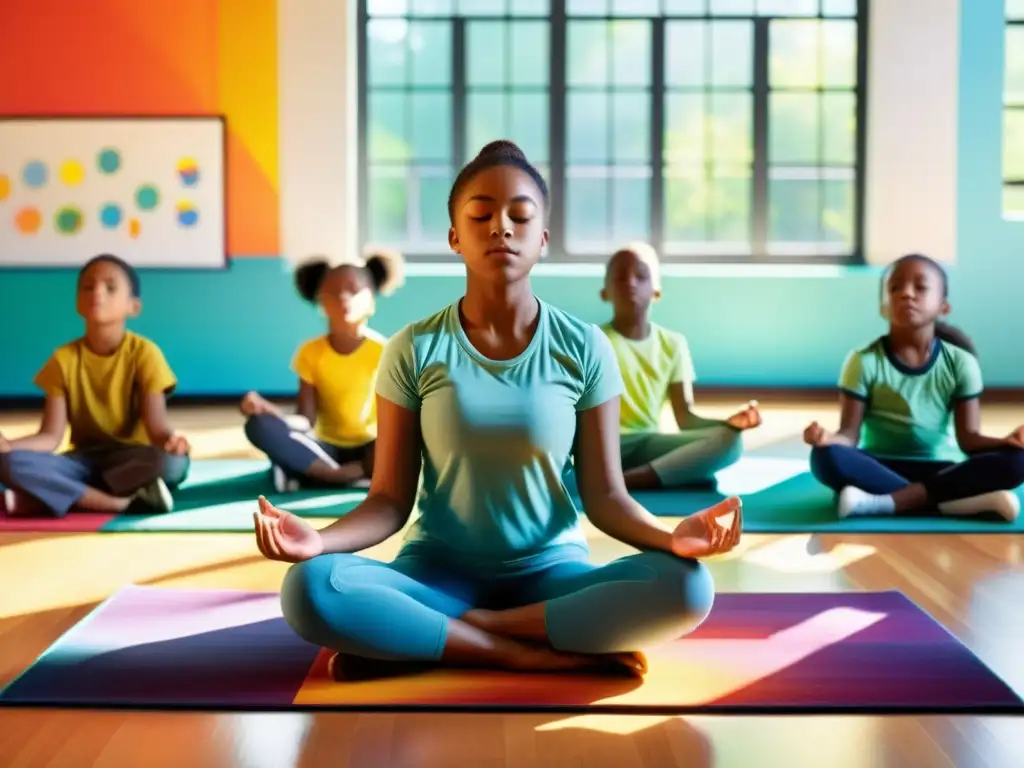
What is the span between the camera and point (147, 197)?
6.80 m

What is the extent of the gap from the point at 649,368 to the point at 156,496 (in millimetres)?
1465

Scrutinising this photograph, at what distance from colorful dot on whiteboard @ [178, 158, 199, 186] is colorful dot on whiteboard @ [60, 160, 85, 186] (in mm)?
471

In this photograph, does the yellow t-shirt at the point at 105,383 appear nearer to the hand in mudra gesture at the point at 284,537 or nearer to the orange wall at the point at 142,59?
the hand in mudra gesture at the point at 284,537

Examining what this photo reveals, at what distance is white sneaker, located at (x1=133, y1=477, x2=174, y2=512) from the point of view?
3.79 m

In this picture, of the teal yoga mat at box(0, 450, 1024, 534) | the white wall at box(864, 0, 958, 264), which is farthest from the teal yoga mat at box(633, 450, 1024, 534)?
the white wall at box(864, 0, 958, 264)

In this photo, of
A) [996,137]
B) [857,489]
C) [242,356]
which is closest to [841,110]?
[996,137]

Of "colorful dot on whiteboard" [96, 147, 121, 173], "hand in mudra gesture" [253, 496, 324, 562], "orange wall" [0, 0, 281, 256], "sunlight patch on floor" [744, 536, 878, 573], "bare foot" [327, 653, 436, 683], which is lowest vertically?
"sunlight patch on floor" [744, 536, 878, 573]

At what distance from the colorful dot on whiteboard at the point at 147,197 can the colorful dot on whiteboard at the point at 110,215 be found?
0.34ft

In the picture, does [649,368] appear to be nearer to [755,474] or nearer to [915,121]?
[755,474]

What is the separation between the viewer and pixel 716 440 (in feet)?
13.5

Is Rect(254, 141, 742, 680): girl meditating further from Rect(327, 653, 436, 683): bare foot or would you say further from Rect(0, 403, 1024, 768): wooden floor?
Rect(0, 403, 1024, 768): wooden floor

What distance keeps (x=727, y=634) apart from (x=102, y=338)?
7.04ft

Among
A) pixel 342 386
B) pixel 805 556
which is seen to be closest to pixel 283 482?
pixel 342 386

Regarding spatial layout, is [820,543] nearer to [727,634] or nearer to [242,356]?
[727,634]
